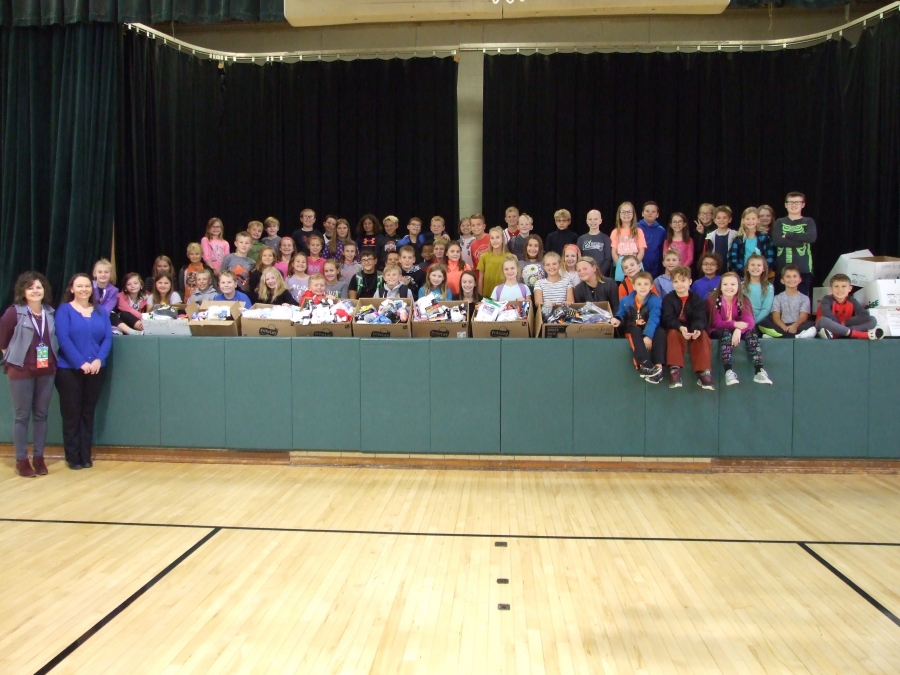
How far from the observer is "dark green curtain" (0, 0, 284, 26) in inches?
292

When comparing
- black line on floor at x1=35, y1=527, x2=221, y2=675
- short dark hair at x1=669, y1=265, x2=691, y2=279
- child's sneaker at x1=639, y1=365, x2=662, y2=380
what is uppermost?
short dark hair at x1=669, y1=265, x2=691, y2=279

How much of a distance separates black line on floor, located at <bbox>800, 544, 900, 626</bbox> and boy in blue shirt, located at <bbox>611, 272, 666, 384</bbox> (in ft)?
5.61

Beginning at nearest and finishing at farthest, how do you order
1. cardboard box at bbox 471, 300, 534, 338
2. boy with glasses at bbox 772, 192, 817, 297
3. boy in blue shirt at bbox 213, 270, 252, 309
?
cardboard box at bbox 471, 300, 534, 338, boy in blue shirt at bbox 213, 270, 252, 309, boy with glasses at bbox 772, 192, 817, 297

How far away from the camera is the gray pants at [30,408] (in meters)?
5.72

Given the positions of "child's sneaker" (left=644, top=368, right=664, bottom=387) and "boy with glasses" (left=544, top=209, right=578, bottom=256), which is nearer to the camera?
"child's sneaker" (left=644, top=368, right=664, bottom=387)

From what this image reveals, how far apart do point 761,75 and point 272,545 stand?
7498 mm

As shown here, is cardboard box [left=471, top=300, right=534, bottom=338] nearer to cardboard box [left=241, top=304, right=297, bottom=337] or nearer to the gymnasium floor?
the gymnasium floor

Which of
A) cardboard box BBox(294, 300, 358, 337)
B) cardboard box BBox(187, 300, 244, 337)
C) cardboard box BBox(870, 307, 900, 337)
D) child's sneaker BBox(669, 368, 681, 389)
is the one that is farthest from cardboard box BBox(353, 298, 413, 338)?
cardboard box BBox(870, 307, 900, 337)

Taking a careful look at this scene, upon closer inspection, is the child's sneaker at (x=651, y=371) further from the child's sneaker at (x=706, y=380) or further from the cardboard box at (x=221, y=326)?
the cardboard box at (x=221, y=326)

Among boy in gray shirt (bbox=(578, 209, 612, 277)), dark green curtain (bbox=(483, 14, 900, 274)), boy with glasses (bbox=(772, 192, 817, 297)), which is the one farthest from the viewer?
dark green curtain (bbox=(483, 14, 900, 274))

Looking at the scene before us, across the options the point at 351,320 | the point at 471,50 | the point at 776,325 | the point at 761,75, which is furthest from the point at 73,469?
the point at 761,75

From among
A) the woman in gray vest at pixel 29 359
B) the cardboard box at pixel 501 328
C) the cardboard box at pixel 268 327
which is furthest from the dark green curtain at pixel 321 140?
Answer: the cardboard box at pixel 501 328

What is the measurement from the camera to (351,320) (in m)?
6.19

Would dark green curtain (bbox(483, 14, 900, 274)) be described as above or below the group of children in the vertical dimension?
above
